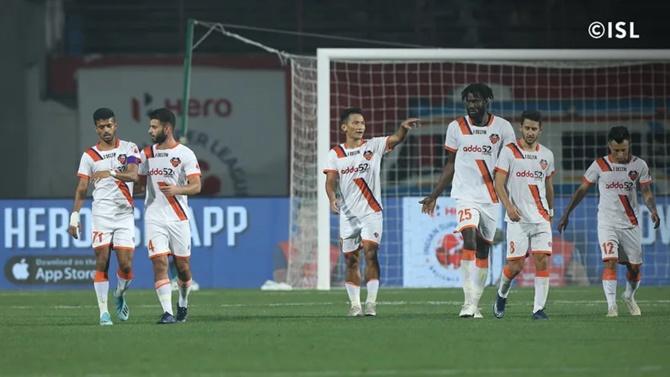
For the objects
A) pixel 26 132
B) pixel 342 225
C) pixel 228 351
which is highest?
pixel 26 132

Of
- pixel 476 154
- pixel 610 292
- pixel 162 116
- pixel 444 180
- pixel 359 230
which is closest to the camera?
pixel 162 116

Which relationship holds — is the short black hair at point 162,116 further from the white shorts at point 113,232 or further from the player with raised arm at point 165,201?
the white shorts at point 113,232

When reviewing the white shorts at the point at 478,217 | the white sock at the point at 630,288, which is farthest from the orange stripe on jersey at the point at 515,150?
Answer: the white sock at the point at 630,288

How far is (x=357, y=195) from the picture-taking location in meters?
16.2

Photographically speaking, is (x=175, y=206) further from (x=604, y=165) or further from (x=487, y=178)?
(x=604, y=165)

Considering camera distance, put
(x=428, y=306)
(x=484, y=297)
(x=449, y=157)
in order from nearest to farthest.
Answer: (x=449, y=157), (x=428, y=306), (x=484, y=297)

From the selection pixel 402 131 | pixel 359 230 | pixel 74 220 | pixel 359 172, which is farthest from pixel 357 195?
pixel 74 220

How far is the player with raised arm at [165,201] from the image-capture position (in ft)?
49.2

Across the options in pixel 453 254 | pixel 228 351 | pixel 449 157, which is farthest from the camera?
pixel 453 254

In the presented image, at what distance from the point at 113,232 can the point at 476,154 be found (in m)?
3.22

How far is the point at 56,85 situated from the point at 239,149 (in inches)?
138

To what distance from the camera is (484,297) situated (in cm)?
2002

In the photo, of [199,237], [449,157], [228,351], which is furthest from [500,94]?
[228,351]

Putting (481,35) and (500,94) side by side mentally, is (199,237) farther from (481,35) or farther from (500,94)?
(481,35)
